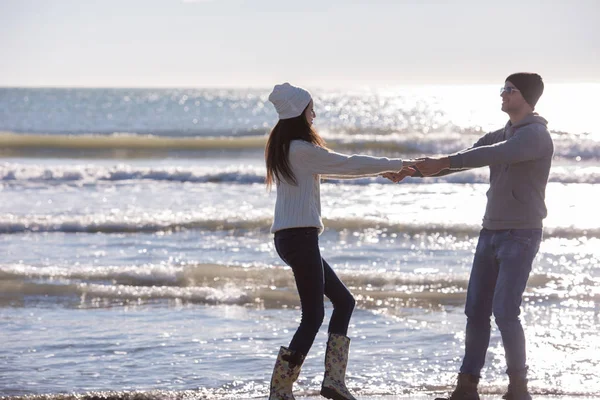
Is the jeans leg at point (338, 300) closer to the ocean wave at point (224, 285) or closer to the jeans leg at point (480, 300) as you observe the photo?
the jeans leg at point (480, 300)

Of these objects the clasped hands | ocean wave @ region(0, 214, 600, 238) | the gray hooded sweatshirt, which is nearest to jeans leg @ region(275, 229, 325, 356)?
the clasped hands

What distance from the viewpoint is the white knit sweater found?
4801 mm

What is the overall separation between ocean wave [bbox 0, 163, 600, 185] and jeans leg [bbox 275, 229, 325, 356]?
16.1 meters

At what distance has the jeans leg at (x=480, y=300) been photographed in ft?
16.8

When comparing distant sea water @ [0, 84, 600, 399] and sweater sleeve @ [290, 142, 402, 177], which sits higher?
sweater sleeve @ [290, 142, 402, 177]

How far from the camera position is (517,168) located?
4.99 metres

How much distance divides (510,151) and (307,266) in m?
1.16

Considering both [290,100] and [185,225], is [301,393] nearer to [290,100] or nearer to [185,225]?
[290,100]

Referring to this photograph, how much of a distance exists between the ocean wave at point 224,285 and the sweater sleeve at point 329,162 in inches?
156

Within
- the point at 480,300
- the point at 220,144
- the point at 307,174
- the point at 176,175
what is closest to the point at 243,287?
the point at 480,300

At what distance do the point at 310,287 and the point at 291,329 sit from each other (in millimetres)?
3067

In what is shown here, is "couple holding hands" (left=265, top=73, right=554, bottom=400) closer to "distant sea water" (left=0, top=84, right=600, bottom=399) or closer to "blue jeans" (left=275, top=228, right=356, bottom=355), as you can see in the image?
"blue jeans" (left=275, top=228, right=356, bottom=355)

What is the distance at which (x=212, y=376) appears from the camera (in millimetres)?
Answer: 6355

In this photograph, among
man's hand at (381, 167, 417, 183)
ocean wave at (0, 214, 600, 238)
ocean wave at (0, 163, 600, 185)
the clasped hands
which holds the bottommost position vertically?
ocean wave at (0, 214, 600, 238)
